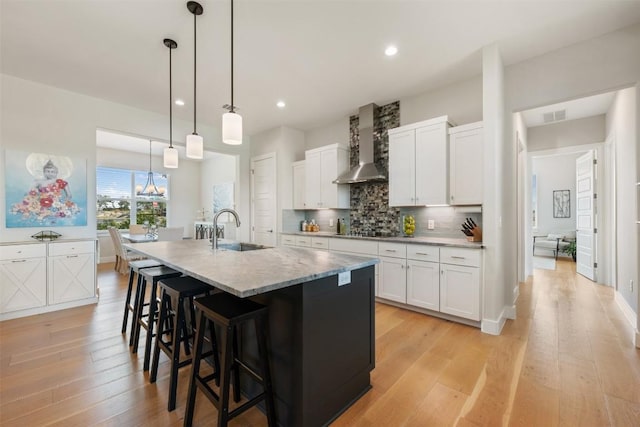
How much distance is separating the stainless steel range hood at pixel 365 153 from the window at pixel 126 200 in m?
6.14

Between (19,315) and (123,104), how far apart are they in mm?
3053

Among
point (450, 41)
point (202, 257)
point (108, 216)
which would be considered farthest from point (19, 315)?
point (450, 41)

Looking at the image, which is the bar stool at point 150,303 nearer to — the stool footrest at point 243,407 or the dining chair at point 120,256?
the stool footrest at point 243,407

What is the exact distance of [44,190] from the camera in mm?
3531

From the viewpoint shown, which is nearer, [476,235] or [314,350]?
[314,350]

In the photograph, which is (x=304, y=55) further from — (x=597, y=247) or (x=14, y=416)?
(x=597, y=247)

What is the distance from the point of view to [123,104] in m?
4.10

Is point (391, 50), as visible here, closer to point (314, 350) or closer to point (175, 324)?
A: point (314, 350)

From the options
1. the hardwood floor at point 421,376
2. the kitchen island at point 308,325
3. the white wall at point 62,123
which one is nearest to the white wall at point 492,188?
the hardwood floor at point 421,376

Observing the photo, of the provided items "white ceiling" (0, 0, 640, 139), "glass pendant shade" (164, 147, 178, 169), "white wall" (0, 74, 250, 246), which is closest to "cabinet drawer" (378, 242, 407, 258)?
"white ceiling" (0, 0, 640, 139)

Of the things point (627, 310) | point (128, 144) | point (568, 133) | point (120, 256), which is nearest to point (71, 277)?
point (120, 256)

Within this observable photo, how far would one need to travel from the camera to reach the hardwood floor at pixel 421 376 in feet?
5.42

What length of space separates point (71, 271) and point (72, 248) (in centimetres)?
30

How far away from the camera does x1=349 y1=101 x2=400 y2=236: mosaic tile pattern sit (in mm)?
4137
